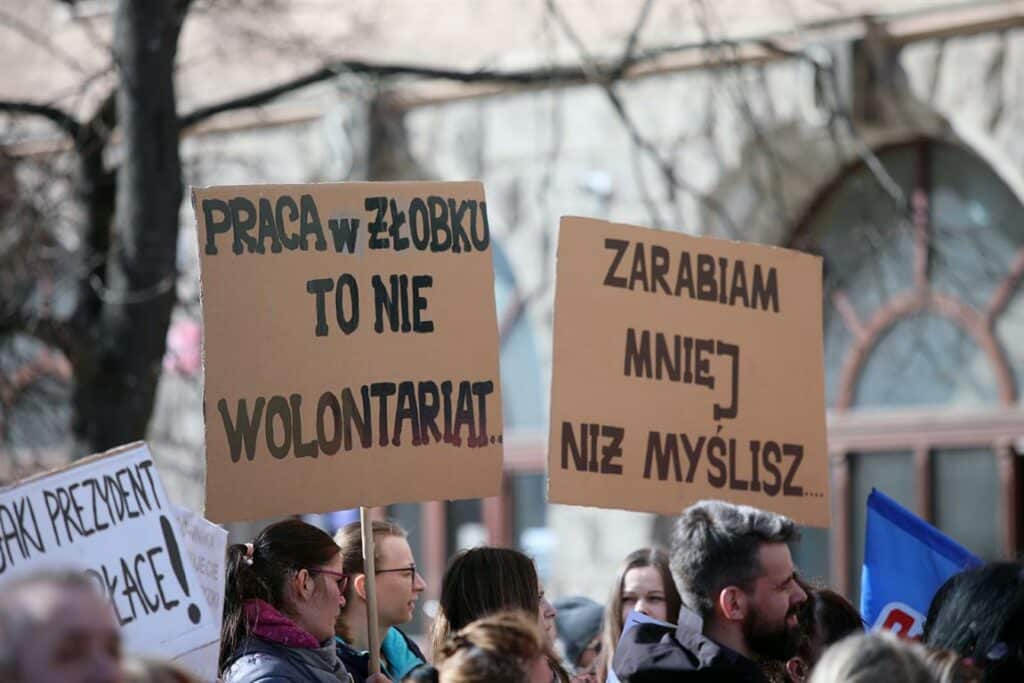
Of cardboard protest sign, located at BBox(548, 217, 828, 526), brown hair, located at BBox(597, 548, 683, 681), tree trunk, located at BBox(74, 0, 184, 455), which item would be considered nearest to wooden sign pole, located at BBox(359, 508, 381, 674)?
cardboard protest sign, located at BBox(548, 217, 828, 526)

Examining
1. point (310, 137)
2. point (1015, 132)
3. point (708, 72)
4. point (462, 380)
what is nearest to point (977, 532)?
point (1015, 132)

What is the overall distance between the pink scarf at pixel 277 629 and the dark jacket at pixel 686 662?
838 millimetres

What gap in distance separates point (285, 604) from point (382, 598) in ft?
1.49

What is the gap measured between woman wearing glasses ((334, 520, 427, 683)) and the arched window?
18.4ft

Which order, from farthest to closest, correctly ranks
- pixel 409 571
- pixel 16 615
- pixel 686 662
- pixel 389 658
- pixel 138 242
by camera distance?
pixel 138 242, pixel 389 658, pixel 409 571, pixel 686 662, pixel 16 615

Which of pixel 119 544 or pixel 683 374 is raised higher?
pixel 683 374

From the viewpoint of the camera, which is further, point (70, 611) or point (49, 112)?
point (49, 112)

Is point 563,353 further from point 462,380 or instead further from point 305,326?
point 305,326

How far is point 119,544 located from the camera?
4586mm

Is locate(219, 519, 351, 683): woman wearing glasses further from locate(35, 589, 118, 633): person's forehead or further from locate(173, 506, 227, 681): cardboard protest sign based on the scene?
locate(35, 589, 118, 633): person's forehead

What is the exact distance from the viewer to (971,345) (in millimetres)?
10828

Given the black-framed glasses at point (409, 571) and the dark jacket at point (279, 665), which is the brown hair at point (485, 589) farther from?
the black-framed glasses at point (409, 571)

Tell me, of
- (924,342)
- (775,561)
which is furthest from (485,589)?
(924,342)

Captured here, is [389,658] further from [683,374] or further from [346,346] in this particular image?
[683,374]
